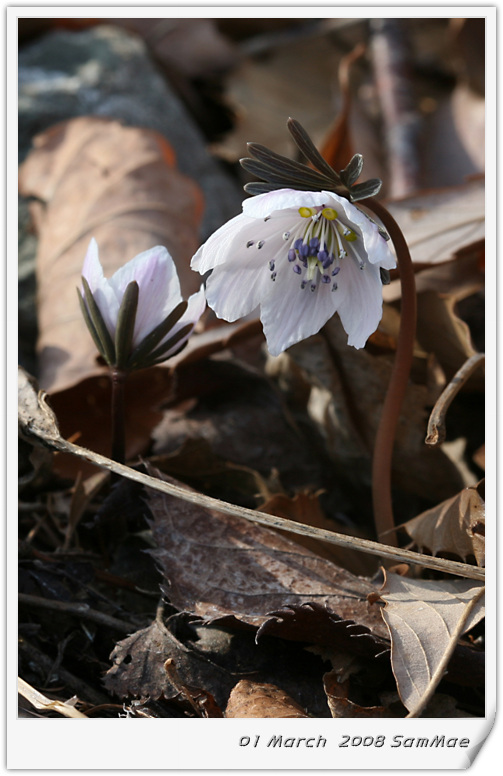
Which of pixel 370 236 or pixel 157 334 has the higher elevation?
pixel 370 236

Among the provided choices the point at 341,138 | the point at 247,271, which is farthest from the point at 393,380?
the point at 341,138

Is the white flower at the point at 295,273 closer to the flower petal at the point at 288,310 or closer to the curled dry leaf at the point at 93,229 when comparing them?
the flower petal at the point at 288,310

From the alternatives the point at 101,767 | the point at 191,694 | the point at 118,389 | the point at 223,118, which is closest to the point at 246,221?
the point at 118,389

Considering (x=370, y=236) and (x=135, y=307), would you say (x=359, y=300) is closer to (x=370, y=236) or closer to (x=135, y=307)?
(x=370, y=236)

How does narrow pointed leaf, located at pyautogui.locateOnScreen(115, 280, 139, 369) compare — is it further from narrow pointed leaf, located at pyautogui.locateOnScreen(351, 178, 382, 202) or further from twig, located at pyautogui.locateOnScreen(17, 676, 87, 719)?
twig, located at pyautogui.locateOnScreen(17, 676, 87, 719)

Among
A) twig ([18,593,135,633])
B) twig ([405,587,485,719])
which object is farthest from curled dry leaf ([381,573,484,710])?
twig ([18,593,135,633])

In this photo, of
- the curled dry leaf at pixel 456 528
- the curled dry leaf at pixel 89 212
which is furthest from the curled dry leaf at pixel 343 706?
the curled dry leaf at pixel 89 212
